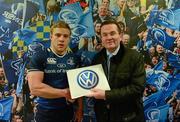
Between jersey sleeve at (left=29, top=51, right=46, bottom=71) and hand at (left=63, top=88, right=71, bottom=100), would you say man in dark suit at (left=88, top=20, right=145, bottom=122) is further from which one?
jersey sleeve at (left=29, top=51, right=46, bottom=71)

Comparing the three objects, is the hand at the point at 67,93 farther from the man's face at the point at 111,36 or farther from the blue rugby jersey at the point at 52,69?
the man's face at the point at 111,36

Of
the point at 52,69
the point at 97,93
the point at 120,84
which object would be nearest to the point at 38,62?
the point at 52,69

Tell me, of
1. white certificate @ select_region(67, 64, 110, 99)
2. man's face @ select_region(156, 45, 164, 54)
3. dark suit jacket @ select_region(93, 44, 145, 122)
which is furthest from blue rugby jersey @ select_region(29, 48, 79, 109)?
man's face @ select_region(156, 45, 164, 54)

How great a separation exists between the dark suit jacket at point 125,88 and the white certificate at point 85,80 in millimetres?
76

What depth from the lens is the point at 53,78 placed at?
242 centimetres

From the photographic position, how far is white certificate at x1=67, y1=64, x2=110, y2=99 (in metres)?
2.33

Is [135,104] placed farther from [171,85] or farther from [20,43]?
[20,43]

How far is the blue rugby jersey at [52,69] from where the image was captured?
2396 millimetres

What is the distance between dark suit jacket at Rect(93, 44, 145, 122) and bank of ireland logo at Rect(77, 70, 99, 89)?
13cm

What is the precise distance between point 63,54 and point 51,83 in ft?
0.89

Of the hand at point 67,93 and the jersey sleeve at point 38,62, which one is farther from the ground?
the jersey sleeve at point 38,62

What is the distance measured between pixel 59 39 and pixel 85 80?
41 cm

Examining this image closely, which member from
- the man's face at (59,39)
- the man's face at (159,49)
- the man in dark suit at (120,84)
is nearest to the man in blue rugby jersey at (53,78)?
the man's face at (59,39)

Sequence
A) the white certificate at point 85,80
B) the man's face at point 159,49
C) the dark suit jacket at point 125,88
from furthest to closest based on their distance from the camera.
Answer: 1. the man's face at point 159,49
2. the white certificate at point 85,80
3. the dark suit jacket at point 125,88
